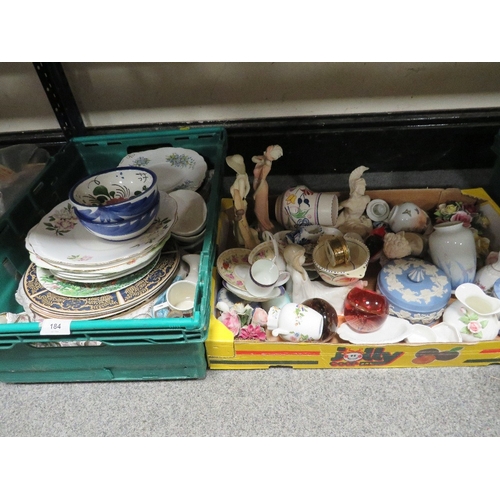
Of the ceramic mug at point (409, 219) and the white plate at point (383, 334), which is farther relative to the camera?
the ceramic mug at point (409, 219)

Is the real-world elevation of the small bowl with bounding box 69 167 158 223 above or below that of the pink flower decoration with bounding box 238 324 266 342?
above

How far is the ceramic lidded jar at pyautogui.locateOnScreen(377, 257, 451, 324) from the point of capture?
27.5 inches

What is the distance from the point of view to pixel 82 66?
1.07 metres

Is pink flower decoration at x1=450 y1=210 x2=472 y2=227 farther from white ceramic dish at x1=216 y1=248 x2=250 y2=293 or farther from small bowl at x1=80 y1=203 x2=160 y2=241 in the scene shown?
small bowl at x1=80 y1=203 x2=160 y2=241

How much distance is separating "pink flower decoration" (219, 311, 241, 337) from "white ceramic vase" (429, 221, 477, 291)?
1.35 feet

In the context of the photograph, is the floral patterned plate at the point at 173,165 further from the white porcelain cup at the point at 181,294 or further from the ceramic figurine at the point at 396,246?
the ceramic figurine at the point at 396,246

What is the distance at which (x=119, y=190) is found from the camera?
2.27 ft

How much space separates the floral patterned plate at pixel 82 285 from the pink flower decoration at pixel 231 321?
16cm

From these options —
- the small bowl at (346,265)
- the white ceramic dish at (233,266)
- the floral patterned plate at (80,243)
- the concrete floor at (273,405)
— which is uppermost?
the floral patterned plate at (80,243)

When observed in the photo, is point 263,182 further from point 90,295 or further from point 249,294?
point 90,295

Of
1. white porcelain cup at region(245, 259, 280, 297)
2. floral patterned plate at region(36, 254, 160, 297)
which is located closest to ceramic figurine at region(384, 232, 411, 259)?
white porcelain cup at region(245, 259, 280, 297)

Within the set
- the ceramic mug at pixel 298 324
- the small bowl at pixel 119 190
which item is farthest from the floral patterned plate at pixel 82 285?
the ceramic mug at pixel 298 324

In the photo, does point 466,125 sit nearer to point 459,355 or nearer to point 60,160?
point 459,355

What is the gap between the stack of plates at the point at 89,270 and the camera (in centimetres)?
62
